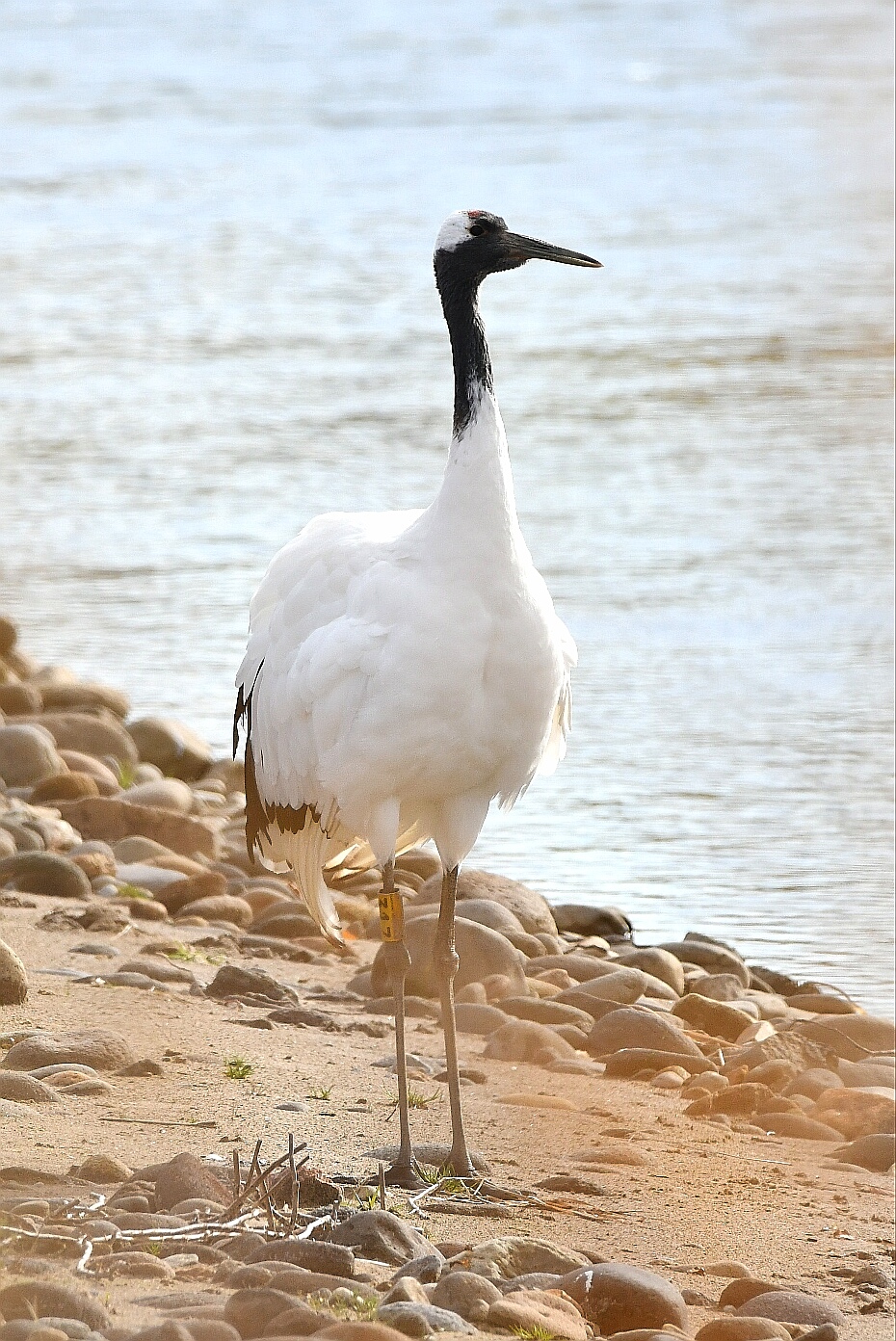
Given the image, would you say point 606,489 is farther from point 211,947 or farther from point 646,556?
point 211,947

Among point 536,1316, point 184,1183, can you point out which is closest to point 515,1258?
point 536,1316

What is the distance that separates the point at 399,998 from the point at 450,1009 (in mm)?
165

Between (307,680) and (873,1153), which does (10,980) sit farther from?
(873,1153)

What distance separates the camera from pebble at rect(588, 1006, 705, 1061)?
7402 millimetres

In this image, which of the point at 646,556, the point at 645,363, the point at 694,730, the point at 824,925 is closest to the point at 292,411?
the point at 645,363

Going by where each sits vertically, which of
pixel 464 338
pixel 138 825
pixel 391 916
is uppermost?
pixel 464 338

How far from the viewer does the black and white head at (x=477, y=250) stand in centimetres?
647

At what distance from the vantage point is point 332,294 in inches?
848

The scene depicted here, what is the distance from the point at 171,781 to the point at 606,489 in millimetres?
5590

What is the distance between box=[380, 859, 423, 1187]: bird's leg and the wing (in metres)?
A: 0.23

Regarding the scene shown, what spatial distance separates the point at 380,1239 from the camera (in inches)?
197

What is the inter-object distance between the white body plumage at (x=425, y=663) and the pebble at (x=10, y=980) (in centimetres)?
106

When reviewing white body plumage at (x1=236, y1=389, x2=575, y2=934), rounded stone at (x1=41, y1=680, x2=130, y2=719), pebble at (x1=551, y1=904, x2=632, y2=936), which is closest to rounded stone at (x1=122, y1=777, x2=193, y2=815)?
rounded stone at (x1=41, y1=680, x2=130, y2=719)

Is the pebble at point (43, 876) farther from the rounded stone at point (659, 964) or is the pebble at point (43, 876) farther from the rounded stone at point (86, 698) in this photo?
the rounded stone at point (86, 698)
